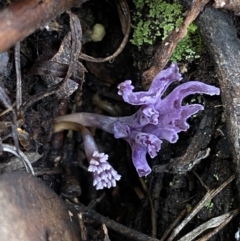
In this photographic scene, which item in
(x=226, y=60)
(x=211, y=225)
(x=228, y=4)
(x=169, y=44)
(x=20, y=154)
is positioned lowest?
(x=20, y=154)

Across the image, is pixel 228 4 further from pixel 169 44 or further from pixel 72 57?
pixel 72 57

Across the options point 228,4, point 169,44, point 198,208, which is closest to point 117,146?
point 198,208

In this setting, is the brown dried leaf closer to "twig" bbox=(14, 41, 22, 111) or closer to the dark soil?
the dark soil

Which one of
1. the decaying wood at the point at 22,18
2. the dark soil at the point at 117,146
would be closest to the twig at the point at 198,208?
the dark soil at the point at 117,146

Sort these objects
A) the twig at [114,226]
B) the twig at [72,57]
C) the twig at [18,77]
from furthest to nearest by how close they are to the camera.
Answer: the twig at [114,226] < the twig at [72,57] < the twig at [18,77]

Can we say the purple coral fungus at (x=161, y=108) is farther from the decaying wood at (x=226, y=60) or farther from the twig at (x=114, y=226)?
the twig at (x=114, y=226)

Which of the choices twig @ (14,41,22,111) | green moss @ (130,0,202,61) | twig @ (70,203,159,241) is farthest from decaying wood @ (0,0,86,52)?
twig @ (70,203,159,241)
